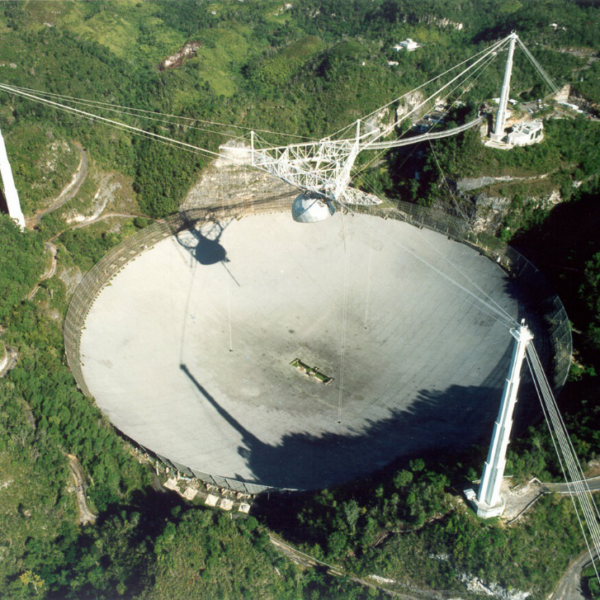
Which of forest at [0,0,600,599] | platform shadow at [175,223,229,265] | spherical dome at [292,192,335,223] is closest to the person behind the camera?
forest at [0,0,600,599]

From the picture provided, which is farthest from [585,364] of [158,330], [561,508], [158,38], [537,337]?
[158,38]

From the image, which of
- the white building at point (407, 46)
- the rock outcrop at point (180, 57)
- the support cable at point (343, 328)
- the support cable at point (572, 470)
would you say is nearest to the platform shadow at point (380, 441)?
the support cable at point (572, 470)

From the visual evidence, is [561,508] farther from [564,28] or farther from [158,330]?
[564,28]

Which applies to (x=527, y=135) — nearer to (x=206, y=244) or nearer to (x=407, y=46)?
(x=206, y=244)

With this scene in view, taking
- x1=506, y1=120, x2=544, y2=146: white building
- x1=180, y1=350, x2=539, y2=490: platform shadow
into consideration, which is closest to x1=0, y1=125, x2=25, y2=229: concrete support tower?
x1=180, y1=350, x2=539, y2=490: platform shadow

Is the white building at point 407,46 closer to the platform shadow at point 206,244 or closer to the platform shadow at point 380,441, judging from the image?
the platform shadow at point 206,244

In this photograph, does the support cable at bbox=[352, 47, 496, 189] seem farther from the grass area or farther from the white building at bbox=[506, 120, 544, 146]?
the grass area
